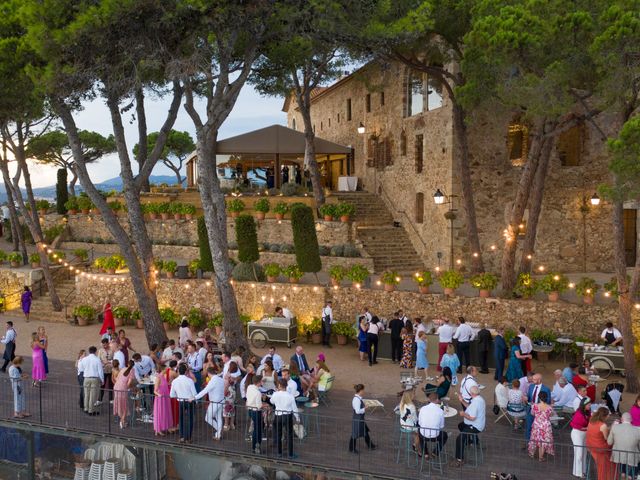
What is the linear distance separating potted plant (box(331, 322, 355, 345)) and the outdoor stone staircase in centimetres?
451

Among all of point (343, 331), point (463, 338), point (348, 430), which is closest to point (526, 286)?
point (463, 338)

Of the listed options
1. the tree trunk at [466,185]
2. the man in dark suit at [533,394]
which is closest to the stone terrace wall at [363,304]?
the tree trunk at [466,185]

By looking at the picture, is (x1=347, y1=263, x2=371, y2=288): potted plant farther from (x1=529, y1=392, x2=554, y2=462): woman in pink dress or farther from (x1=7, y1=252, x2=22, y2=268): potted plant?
(x1=7, y1=252, x2=22, y2=268): potted plant

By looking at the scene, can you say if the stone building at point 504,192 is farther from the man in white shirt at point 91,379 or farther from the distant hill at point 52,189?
the distant hill at point 52,189

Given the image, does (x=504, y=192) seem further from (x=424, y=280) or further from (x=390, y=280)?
(x=390, y=280)

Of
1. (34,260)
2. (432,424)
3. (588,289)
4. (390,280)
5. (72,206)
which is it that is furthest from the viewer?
(72,206)

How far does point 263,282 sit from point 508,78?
9810 millimetres

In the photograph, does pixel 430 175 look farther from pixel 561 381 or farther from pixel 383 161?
pixel 561 381

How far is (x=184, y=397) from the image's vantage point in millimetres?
11062

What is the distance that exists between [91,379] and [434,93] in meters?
15.9

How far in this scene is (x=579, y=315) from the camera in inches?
656

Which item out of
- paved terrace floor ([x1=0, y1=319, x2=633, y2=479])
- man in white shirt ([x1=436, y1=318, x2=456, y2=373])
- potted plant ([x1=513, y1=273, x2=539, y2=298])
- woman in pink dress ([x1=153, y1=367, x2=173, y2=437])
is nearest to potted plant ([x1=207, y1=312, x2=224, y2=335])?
paved terrace floor ([x1=0, y1=319, x2=633, y2=479])

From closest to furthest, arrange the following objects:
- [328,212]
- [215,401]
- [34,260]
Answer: [215,401] < [328,212] < [34,260]

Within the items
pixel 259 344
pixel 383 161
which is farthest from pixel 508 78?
pixel 383 161
